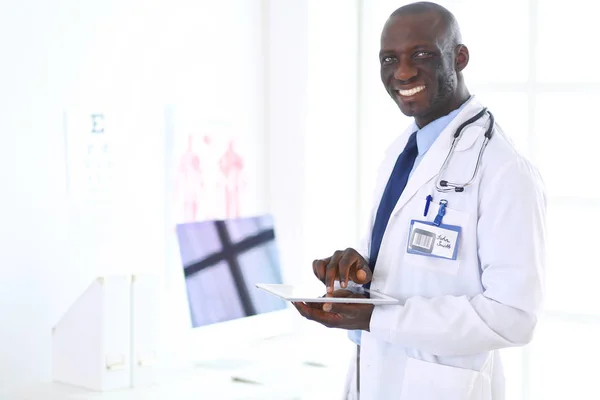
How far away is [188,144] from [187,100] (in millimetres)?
152

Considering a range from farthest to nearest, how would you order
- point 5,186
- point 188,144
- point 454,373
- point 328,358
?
point 188,144 < point 328,358 < point 5,186 < point 454,373

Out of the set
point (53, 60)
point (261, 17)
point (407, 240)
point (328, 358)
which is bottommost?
point (328, 358)

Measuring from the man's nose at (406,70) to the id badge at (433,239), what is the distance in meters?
0.30

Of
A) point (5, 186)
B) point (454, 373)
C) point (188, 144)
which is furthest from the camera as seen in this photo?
point (188, 144)

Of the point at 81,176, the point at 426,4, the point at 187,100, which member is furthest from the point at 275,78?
the point at 426,4

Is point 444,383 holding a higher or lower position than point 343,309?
lower

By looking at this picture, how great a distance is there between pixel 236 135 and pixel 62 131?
84cm

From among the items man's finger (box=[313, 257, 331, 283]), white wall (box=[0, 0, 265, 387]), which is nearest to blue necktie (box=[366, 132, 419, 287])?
man's finger (box=[313, 257, 331, 283])

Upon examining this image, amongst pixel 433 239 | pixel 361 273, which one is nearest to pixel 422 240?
pixel 433 239

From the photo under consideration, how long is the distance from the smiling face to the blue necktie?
0.48 ft

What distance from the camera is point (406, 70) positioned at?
1692 mm

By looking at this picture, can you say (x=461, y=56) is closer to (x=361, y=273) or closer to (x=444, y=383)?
(x=361, y=273)

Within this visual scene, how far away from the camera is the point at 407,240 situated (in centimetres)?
170

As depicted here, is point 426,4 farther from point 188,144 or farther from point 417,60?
point 188,144
